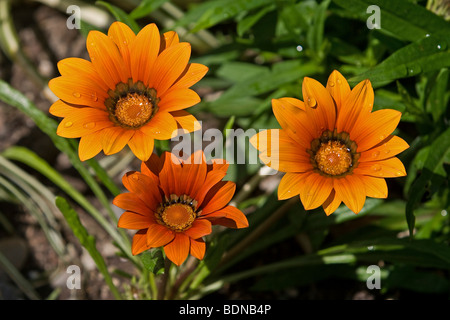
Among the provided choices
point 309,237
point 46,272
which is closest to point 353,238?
point 309,237

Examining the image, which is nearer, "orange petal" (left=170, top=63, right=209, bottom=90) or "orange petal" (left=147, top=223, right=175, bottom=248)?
"orange petal" (left=147, top=223, right=175, bottom=248)

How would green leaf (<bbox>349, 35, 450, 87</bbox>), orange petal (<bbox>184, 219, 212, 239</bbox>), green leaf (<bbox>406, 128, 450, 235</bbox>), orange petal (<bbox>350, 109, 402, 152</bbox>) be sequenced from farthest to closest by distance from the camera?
green leaf (<bbox>406, 128, 450, 235</bbox>) < green leaf (<bbox>349, 35, 450, 87</bbox>) < orange petal (<bbox>350, 109, 402, 152</bbox>) < orange petal (<bbox>184, 219, 212, 239</bbox>)

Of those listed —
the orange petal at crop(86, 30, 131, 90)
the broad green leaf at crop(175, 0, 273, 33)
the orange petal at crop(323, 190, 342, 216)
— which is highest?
the broad green leaf at crop(175, 0, 273, 33)

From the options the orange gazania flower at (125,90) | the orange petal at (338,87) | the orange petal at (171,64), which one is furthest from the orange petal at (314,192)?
the orange petal at (171,64)

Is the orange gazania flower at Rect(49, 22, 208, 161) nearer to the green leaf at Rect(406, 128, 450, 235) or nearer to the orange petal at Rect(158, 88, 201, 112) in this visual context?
the orange petal at Rect(158, 88, 201, 112)

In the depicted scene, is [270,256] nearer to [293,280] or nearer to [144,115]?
[293,280]

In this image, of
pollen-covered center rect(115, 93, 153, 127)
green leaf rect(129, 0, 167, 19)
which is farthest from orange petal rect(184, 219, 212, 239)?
green leaf rect(129, 0, 167, 19)

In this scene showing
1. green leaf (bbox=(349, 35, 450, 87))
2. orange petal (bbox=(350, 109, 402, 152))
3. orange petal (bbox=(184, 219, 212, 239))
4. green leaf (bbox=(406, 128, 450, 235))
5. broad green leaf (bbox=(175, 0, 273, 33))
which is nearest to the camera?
orange petal (bbox=(184, 219, 212, 239))
